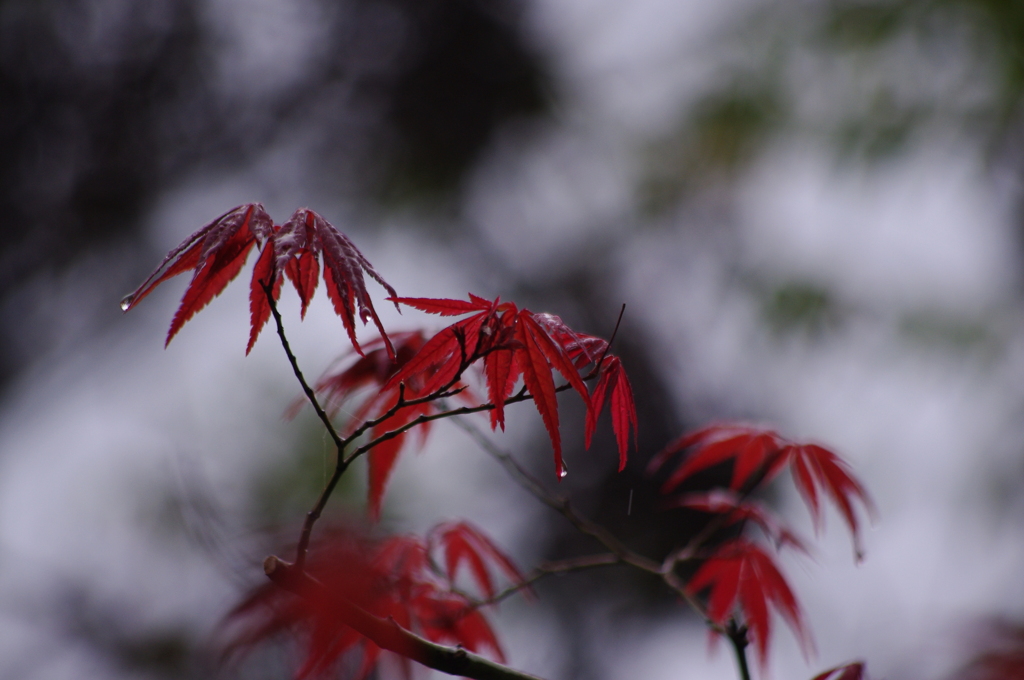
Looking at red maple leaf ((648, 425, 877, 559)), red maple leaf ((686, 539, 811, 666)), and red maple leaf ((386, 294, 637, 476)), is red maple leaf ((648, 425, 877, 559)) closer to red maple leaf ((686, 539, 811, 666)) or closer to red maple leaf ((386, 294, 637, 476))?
red maple leaf ((686, 539, 811, 666))

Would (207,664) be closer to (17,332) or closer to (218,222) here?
(218,222)

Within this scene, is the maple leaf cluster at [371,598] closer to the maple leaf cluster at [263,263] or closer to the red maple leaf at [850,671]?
the maple leaf cluster at [263,263]

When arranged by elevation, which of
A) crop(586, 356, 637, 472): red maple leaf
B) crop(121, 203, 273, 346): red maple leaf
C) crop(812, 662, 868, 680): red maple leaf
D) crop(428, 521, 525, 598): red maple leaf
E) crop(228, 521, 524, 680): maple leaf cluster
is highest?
crop(121, 203, 273, 346): red maple leaf

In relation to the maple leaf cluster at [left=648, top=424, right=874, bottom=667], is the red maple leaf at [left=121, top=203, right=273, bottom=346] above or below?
above

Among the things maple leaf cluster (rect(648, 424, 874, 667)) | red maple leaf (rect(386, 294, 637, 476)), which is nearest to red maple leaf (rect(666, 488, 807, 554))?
maple leaf cluster (rect(648, 424, 874, 667))

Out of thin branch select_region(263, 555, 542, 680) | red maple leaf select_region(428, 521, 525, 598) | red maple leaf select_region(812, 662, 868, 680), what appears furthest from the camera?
red maple leaf select_region(428, 521, 525, 598)

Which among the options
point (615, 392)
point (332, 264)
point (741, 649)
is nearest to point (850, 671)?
point (741, 649)

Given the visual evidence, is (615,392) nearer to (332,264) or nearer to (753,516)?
(332,264)

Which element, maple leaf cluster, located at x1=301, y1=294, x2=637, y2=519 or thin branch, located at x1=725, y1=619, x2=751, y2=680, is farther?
thin branch, located at x1=725, y1=619, x2=751, y2=680
